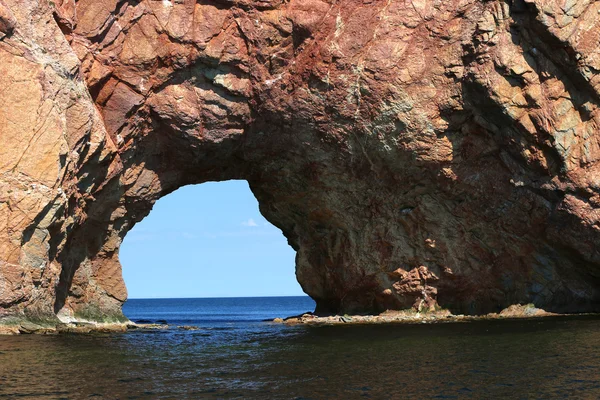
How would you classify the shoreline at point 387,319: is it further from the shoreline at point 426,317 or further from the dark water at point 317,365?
the dark water at point 317,365

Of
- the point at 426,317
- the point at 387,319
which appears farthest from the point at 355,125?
the point at 426,317

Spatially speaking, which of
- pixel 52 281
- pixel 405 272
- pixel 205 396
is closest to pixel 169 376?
pixel 205 396

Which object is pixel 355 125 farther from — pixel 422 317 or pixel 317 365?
pixel 317 365

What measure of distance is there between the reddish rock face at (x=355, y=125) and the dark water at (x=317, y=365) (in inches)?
325

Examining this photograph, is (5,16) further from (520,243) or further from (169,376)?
(520,243)

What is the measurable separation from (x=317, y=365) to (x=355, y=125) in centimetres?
2036

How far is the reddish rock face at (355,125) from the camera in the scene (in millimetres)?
35844

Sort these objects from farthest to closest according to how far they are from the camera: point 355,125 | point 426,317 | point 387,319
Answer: point 426,317, point 387,319, point 355,125

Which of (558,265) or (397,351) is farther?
(558,265)

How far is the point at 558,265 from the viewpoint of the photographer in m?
41.7

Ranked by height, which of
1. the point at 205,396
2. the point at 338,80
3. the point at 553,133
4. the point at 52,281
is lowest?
the point at 205,396

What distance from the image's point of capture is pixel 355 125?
41.0 meters

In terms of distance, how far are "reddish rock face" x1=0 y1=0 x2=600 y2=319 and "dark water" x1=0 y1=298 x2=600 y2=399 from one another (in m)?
8.27

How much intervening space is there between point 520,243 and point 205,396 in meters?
28.6
